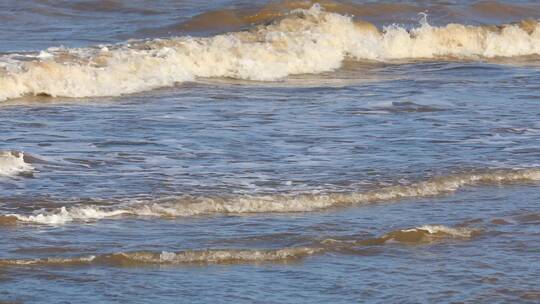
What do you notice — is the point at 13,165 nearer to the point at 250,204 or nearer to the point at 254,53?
the point at 250,204

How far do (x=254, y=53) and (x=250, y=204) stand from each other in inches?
374

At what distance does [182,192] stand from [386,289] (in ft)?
8.37

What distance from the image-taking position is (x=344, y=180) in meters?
9.38

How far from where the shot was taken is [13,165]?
31.1 feet

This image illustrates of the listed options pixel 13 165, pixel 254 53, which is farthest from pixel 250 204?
pixel 254 53

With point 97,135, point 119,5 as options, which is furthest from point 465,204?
point 119,5

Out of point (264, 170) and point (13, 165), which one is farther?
point (264, 170)

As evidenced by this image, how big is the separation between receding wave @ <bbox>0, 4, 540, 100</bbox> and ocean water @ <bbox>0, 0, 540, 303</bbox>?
5cm

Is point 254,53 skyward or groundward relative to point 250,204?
skyward

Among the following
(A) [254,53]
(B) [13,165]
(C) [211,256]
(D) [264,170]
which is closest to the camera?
(C) [211,256]

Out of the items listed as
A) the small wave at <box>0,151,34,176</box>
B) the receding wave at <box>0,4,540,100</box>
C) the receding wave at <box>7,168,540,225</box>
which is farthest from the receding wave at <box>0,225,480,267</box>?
the receding wave at <box>0,4,540,100</box>

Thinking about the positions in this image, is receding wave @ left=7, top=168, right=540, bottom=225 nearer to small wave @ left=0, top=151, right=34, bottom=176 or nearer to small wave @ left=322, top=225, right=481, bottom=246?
small wave @ left=322, top=225, right=481, bottom=246

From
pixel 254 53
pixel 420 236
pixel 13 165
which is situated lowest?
pixel 420 236

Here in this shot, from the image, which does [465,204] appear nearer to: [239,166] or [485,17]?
[239,166]
